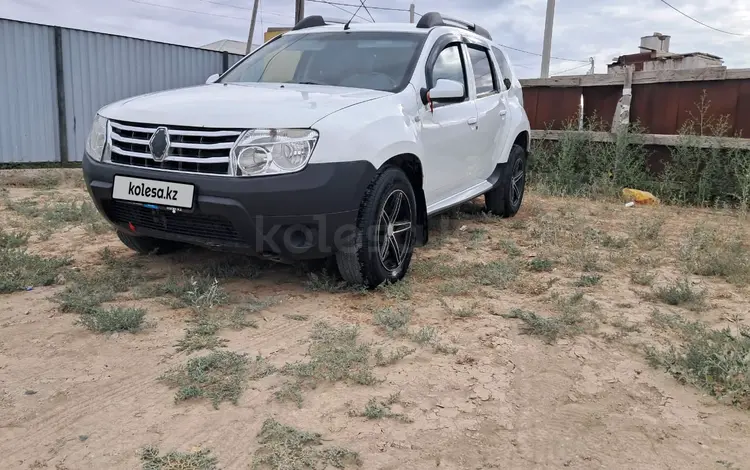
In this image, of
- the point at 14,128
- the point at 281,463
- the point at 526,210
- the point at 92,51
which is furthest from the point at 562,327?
the point at 92,51

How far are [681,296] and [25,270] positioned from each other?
4.12 meters

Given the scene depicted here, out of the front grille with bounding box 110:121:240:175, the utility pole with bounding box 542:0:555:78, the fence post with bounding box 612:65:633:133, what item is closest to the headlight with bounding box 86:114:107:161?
the front grille with bounding box 110:121:240:175

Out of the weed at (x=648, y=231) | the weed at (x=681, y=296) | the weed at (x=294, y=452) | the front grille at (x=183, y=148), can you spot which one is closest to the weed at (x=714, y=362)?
the weed at (x=681, y=296)

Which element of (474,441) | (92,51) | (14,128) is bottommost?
(474,441)

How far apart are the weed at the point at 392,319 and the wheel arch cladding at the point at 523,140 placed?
3.48m

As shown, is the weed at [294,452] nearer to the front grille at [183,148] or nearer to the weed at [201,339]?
the weed at [201,339]

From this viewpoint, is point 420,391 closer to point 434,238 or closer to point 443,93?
point 443,93

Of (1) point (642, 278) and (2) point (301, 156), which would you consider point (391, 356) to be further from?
(1) point (642, 278)

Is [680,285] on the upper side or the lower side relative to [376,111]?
lower

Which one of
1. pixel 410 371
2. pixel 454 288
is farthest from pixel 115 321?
pixel 454 288

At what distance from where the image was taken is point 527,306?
383 centimetres

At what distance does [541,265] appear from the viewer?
470 centimetres

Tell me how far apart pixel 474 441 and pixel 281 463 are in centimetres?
71

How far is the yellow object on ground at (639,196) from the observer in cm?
790
